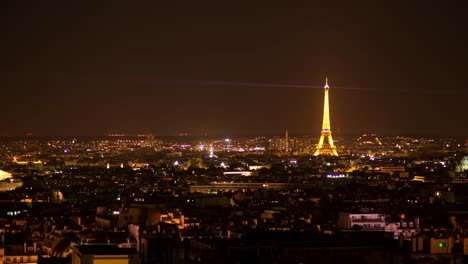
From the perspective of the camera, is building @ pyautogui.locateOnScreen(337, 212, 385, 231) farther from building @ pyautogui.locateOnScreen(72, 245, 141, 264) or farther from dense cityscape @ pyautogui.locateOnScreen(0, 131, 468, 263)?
building @ pyautogui.locateOnScreen(72, 245, 141, 264)

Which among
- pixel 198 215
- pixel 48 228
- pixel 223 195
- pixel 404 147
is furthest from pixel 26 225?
pixel 404 147

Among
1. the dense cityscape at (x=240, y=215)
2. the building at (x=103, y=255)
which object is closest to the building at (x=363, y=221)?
the dense cityscape at (x=240, y=215)

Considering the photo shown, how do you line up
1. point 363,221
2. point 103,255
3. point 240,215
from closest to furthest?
point 103,255 < point 363,221 < point 240,215

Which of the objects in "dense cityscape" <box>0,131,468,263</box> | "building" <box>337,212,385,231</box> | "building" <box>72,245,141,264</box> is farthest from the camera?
"building" <box>337,212,385,231</box>

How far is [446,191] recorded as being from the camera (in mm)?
70562

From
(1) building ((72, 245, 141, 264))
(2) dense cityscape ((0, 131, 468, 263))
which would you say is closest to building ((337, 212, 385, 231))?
(2) dense cityscape ((0, 131, 468, 263))

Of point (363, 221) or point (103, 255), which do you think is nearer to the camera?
point (103, 255)

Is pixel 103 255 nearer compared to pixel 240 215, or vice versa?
pixel 103 255

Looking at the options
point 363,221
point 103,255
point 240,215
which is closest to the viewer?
point 103,255

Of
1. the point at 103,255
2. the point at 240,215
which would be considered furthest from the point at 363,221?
the point at 103,255

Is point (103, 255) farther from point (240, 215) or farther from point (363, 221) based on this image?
point (240, 215)

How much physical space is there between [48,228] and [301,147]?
146917mm

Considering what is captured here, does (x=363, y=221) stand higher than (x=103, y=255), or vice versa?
(x=363, y=221)

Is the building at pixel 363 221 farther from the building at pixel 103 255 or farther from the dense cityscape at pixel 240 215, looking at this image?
the building at pixel 103 255
